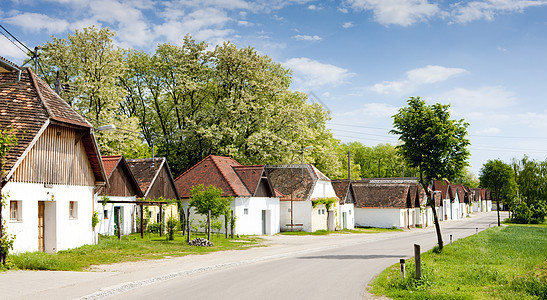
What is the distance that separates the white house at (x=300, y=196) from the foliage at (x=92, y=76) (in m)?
14.3

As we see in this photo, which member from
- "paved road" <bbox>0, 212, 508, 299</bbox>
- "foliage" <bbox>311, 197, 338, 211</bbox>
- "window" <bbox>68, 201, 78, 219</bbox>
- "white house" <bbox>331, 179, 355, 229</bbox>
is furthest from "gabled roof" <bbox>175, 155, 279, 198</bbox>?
"paved road" <bbox>0, 212, 508, 299</bbox>

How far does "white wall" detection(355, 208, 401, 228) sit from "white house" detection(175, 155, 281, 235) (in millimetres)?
20821

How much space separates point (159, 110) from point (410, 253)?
37.0 metres

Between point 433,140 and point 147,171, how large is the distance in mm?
23570

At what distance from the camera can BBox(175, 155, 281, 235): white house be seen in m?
41.9

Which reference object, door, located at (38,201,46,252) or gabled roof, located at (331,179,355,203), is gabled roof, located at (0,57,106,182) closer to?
door, located at (38,201,46,252)

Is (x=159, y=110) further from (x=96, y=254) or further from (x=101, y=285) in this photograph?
(x=101, y=285)

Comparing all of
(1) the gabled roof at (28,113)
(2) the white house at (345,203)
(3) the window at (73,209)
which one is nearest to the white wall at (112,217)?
(3) the window at (73,209)

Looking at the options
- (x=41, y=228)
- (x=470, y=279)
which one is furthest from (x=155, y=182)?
(x=470, y=279)

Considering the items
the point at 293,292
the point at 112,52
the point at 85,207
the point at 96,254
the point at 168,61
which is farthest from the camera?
the point at 168,61

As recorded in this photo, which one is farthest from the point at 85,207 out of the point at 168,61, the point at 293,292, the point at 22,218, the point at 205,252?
the point at 168,61

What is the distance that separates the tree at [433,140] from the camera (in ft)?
87.0

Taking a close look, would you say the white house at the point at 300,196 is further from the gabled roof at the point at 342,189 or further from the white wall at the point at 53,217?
the white wall at the point at 53,217

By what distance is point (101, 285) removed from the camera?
1457cm
